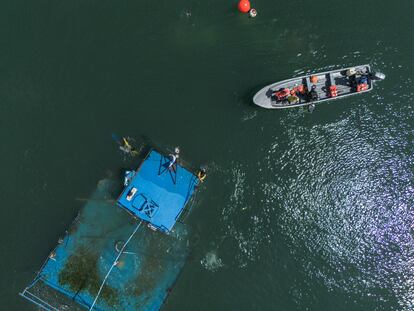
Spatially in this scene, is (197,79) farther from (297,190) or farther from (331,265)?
(331,265)

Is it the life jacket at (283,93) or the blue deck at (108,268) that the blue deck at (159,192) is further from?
the life jacket at (283,93)

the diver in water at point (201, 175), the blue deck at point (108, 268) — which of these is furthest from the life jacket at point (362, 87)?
the blue deck at point (108, 268)

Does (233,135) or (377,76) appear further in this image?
(233,135)

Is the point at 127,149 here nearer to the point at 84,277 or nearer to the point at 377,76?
the point at 84,277

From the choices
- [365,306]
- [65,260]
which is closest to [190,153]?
[65,260]

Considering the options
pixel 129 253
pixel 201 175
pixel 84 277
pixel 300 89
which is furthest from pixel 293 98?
pixel 84 277

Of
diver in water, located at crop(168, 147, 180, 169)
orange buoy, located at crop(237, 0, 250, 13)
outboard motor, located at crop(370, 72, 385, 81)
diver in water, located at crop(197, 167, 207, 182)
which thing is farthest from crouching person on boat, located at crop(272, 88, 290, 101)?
diver in water, located at crop(168, 147, 180, 169)
